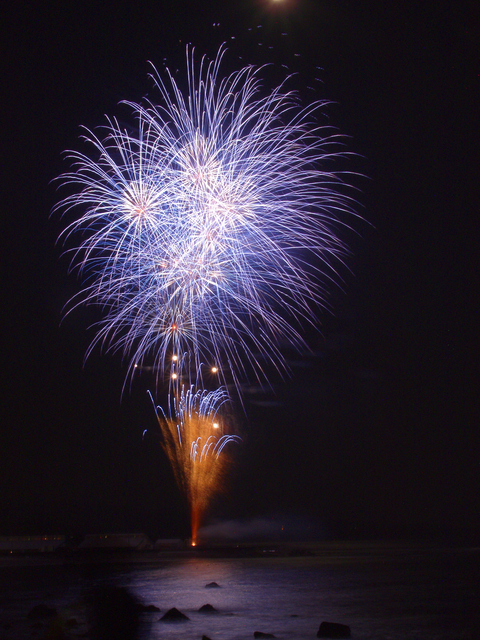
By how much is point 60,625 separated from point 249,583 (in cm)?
2524

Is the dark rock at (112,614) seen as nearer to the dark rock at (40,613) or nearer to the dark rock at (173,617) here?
the dark rock at (173,617)

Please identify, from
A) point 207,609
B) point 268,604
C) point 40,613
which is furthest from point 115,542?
point 40,613

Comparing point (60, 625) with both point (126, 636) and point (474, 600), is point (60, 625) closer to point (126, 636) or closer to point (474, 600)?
point (126, 636)

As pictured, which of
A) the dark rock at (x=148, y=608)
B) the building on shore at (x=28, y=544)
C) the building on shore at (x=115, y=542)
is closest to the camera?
the dark rock at (x=148, y=608)

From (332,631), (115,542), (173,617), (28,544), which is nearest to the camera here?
(332,631)

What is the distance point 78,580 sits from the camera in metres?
40.8

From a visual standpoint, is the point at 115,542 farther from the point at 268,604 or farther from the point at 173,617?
the point at 173,617

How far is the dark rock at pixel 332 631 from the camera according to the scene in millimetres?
20000

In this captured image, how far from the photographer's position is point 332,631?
20234mm

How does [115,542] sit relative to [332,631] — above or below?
below

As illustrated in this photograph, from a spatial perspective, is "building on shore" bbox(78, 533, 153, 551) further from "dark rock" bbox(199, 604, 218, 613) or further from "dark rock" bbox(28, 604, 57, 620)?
"dark rock" bbox(28, 604, 57, 620)

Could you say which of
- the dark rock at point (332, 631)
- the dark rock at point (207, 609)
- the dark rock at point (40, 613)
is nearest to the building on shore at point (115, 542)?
the dark rock at point (207, 609)

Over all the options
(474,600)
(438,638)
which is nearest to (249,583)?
(474,600)

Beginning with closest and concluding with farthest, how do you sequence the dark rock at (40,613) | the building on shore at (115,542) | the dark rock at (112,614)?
the dark rock at (112,614) < the dark rock at (40,613) < the building on shore at (115,542)
